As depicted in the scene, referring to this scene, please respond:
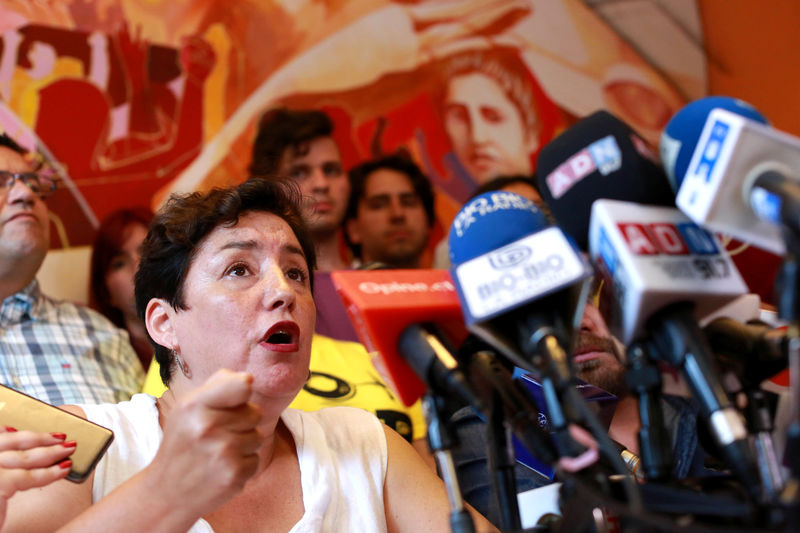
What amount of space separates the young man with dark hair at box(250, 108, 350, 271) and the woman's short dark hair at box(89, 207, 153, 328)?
505mm

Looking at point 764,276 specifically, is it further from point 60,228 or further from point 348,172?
point 60,228

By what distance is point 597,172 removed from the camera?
964 mm

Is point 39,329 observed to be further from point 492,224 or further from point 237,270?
point 492,224

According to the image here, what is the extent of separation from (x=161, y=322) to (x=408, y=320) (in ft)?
2.49

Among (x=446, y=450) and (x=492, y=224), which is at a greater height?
(x=492, y=224)

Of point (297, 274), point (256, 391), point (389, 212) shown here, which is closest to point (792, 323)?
point (256, 391)

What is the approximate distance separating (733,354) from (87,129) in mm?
2350

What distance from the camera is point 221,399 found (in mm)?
929

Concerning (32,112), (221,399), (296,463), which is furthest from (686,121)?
(32,112)

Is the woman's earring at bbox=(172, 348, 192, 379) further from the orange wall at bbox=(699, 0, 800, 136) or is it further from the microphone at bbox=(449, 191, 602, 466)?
the orange wall at bbox=(699, 0, 800, 136)

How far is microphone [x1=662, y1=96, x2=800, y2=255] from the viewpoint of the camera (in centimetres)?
81

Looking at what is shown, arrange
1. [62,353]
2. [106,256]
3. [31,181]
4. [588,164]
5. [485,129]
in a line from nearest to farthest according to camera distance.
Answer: [588,164] → [62,353] → [31,181] → [106,256] → [485,129]

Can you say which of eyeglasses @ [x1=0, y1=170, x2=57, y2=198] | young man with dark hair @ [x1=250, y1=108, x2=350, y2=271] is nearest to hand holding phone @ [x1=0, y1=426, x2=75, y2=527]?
eyeglasses @ [x1=0, y1=170, x2=57, y2=198]

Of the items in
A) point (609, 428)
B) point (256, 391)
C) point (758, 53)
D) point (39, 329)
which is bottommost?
point (609, 428)
